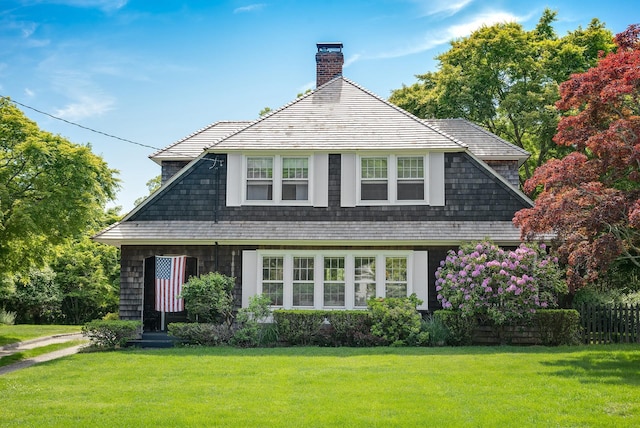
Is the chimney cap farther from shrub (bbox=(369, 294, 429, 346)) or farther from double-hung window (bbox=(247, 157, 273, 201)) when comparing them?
shrub (bbox=(369, 294, 429, 346))

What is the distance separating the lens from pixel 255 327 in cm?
1823

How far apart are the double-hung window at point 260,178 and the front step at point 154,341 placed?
4.76 meters

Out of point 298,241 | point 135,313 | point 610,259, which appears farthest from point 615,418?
point 135,313

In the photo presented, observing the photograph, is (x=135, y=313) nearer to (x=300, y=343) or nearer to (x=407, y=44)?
(x=300, y=343)

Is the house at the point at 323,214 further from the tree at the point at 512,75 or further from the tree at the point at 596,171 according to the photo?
the tree at the point at 512,75

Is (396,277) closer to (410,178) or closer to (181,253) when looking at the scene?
(410,178)

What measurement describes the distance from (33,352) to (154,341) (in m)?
3.55

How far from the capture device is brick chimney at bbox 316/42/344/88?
25.0 metres

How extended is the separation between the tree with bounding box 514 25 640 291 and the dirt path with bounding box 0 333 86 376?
12455mm

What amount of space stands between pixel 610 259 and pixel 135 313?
12848 millimetres

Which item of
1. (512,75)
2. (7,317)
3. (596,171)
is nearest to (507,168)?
(596,171)

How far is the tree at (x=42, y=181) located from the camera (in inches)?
725

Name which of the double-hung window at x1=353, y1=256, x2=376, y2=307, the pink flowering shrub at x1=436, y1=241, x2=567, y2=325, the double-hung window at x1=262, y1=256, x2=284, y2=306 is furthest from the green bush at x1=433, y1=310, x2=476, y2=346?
the double-hung window at x1=262, y1=256, x2=284, y2=306

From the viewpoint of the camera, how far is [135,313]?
19812 mm
